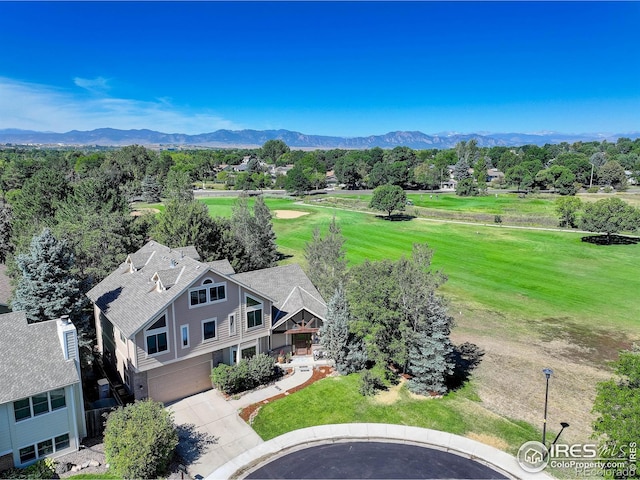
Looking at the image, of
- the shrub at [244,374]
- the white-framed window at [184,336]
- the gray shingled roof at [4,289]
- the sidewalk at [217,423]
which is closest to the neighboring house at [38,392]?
the sidewalk at [217,423]

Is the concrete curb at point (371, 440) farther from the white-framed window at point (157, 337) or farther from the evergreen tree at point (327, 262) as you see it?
the evergreen tree at point (327, 262)

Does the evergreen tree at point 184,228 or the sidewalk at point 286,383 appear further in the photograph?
the evergreen tree at point 184,228

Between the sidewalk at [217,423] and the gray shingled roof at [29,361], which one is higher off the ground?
the gray shingled roof at [29,361]

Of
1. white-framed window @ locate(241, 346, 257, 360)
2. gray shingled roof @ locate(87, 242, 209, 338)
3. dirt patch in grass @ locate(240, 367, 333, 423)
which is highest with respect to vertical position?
gray shingled roof @ locate(87, 242, 209, 338)

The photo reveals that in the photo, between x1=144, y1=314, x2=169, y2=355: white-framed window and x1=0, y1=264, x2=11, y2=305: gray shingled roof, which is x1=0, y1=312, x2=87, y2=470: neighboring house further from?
x1=0, y1=264, x2=11, y2=305: gray shingled roof

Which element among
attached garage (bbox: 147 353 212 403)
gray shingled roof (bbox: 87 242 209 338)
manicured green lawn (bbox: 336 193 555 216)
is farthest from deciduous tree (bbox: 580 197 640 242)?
attached garage (bbox: 147 353 212 403)

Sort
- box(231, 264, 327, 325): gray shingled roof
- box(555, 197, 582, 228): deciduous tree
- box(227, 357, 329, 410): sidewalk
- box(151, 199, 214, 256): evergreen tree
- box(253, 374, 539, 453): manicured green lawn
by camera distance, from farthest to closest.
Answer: box(555, 197, 582, 228): deciduous tree → box(151, 199, 214, 256): evergreen tree → box(231, 264, 327, 325): gray shingled roof → box(227, 357, 329, 410): sidewalk → box(253, 374, 539, 453): manicured green lawn

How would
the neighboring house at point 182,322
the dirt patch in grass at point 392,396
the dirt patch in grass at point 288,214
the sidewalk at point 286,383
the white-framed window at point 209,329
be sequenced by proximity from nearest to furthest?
the neighboring house at point 182,322 < the dirt patch in grass at point 392,396 < the sidewalk at point 286,383 < the white-framed window at point 209,329 < the dirt patch in grass at point 288,214

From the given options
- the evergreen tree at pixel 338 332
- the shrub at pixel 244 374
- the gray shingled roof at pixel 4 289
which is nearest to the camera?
the shrub at pixel 244 374
